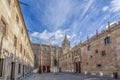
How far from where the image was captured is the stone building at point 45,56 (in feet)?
166

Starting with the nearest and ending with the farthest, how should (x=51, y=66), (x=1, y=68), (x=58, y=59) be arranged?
(x=1, y=68), (x=51, y=66), (x=58, y=59)

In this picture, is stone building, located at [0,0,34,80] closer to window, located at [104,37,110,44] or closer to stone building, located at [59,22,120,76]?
stone building, located at [59,22,120,76]

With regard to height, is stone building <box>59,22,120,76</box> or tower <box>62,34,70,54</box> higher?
tower <box>62,34,70,54</box>

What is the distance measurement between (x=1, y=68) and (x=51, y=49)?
47.7 m

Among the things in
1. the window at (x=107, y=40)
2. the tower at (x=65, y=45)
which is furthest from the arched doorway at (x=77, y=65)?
the tower at (x=65, y=45)

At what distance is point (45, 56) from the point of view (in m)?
52.8

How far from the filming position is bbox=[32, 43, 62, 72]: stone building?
50.5 m

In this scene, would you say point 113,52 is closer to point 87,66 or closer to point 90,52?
point 90,52

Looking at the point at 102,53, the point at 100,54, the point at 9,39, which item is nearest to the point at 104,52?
the point at 102,53

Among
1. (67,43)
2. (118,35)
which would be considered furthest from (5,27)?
(67,43)

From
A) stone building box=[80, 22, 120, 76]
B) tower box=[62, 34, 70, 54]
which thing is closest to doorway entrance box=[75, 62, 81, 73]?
stone building box=[80, 22, 120, 76]

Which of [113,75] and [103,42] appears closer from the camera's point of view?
[113,75]

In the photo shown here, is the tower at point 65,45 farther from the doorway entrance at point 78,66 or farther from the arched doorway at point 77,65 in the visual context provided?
the doorway entrance at point 78,66

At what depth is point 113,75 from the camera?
1944cm
